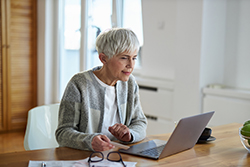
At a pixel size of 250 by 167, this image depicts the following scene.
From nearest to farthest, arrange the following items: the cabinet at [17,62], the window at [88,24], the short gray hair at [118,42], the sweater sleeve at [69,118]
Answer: the sweater sleeve at [69,118], the short gray hair at [118,42], the window at [88,24], the cabinet at [17,62]

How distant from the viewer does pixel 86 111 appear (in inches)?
64.2

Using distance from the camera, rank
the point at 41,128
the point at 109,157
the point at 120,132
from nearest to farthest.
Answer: the point at 109,157
the point at 120,132
the point at 41,128

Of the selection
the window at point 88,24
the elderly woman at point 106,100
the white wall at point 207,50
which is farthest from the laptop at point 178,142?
the window at point 88,24

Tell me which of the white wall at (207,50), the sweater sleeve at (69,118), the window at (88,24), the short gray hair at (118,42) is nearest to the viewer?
the sweater sleeve at (69,118)

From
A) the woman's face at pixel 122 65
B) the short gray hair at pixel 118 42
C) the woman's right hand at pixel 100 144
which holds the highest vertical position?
the short gray hair at pixel 118 42

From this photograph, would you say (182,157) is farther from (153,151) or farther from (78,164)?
(78,164)

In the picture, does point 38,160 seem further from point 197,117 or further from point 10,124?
point 10,124

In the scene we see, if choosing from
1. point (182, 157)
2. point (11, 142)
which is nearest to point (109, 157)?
point (182, 157)

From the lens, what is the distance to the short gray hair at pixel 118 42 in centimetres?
164

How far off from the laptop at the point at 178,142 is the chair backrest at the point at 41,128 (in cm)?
60

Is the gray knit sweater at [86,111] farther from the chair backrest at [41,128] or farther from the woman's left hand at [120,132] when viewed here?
the chair backrest at [41,128]

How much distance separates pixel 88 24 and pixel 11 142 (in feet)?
5.71

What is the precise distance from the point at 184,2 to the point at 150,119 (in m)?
1.25

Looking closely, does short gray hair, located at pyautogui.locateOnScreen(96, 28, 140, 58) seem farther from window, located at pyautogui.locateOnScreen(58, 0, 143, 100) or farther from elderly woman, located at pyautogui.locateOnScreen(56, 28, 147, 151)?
window, located at pyautogui.locateOnScreen(58, 0, 143, 100)
